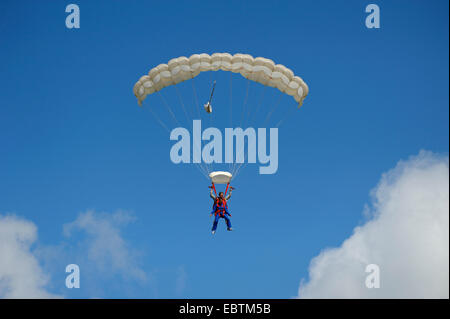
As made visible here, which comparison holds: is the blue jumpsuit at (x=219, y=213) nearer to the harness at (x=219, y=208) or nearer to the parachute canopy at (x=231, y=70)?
the harness at (x=219, y=208)

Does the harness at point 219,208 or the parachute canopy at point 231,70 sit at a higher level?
the parachute canopy at point 231,70

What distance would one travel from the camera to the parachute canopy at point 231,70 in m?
31.0

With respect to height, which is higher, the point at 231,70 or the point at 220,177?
the point at 231,70

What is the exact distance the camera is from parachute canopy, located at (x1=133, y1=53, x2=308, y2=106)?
31.0 metres

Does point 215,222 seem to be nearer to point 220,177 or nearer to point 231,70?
point 220,177

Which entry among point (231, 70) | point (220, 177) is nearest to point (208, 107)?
point (231, 70)

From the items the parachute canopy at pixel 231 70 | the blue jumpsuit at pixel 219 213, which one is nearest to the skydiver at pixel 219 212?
the blue jumpsuit at pixel 219 213

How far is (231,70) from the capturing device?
31.2m

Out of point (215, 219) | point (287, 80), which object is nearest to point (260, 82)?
point (287, 80)
